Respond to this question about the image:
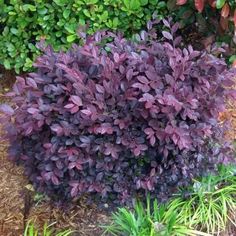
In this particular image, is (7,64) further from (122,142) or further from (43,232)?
(122,142)

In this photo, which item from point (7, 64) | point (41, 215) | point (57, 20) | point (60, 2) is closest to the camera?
point (41, 215)

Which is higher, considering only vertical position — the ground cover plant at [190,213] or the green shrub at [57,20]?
the green shrub at [57,20]

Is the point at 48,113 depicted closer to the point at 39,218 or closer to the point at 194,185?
the point at 39,218

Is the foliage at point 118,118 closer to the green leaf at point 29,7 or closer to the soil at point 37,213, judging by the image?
the soil at point 37,213

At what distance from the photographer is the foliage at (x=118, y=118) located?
2684 mm

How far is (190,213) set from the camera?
10.1 feet

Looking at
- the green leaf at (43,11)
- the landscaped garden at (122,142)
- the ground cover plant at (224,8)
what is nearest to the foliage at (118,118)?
the landscaped garden at (122,142)

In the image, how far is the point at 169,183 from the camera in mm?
2986

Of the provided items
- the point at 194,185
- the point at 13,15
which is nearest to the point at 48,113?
the point at 194,185

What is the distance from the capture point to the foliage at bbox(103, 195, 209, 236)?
9.45 feet

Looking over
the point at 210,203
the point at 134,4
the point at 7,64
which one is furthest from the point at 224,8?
the point at 7,64

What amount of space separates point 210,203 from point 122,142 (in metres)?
0.78

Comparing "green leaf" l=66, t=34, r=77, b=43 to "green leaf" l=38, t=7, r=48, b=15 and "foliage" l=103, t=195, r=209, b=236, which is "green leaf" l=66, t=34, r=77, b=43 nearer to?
"green leaf" l=38, t=7, r=48, b=15

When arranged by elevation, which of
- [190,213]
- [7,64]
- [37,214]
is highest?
[7,64]
